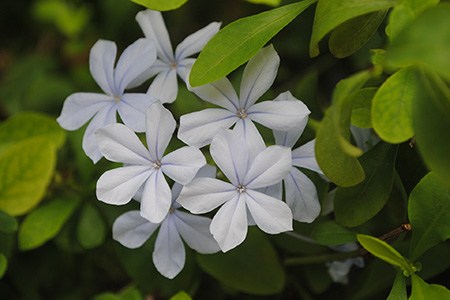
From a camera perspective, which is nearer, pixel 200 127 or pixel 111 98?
pixel 200 127

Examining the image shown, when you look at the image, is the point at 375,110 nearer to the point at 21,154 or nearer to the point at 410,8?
the point at 410,8

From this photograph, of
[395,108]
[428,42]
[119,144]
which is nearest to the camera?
[428,42]

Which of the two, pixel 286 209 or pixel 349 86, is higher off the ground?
pixel 349 86

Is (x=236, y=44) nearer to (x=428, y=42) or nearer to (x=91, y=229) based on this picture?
(x=428, y=42)

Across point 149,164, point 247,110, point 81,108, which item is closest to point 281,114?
point 247,110

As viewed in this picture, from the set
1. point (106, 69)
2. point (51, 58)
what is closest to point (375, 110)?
point (106, 69)

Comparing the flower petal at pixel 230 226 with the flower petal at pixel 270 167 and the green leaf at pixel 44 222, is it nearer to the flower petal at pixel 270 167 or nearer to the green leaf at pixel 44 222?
the flower petal at pixel 270 167

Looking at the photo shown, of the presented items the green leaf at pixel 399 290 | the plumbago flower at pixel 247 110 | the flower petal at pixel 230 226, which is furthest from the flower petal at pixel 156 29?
the green leaf at pixel 399 290

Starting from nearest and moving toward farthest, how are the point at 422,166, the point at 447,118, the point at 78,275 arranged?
1. the point at 447,118
2. the point at 422,166
3. the point at 78,275
